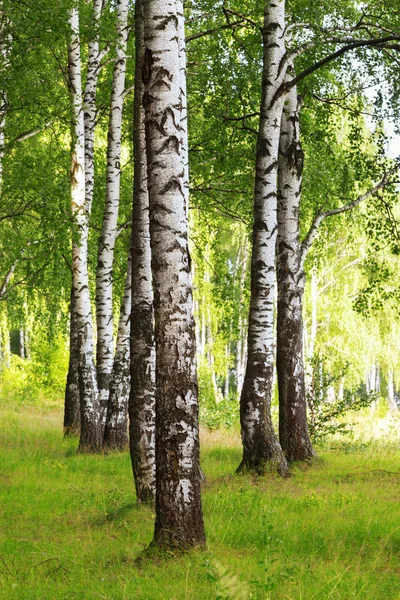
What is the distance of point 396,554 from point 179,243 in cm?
309

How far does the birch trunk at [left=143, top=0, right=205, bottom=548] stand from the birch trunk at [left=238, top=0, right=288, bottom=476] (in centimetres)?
423

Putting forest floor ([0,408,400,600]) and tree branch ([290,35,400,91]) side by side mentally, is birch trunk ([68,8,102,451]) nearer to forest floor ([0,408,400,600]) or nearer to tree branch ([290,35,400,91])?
forest floor ([0,408,400,600])

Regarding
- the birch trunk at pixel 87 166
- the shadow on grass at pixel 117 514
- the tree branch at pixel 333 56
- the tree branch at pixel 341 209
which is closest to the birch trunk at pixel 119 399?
the birch trunk at pixel 87 166

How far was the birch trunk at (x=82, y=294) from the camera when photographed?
13293 millimetres

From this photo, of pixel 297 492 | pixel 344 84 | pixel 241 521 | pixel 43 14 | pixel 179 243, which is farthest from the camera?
pixel 344 84

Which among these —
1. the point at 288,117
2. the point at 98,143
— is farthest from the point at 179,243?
the point at 98,143

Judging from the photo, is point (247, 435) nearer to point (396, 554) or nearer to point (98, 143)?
point (396, 554)

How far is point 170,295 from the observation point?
5.97 m

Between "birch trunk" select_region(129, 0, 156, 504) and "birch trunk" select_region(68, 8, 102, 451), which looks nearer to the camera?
"birch trunk" select_region(129, 0, 156, 504)

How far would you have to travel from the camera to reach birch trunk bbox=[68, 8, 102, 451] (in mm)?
13293

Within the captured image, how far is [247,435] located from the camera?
10.3 m

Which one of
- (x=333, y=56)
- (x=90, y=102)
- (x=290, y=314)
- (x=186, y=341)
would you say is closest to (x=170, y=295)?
(x=186, y=341)

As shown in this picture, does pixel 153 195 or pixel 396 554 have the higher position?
pixel 153 195

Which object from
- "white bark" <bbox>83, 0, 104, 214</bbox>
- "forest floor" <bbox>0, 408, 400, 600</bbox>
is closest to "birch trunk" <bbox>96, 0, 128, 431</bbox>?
"white bark" <bbox>83, 0, 104, 214</bbox>
